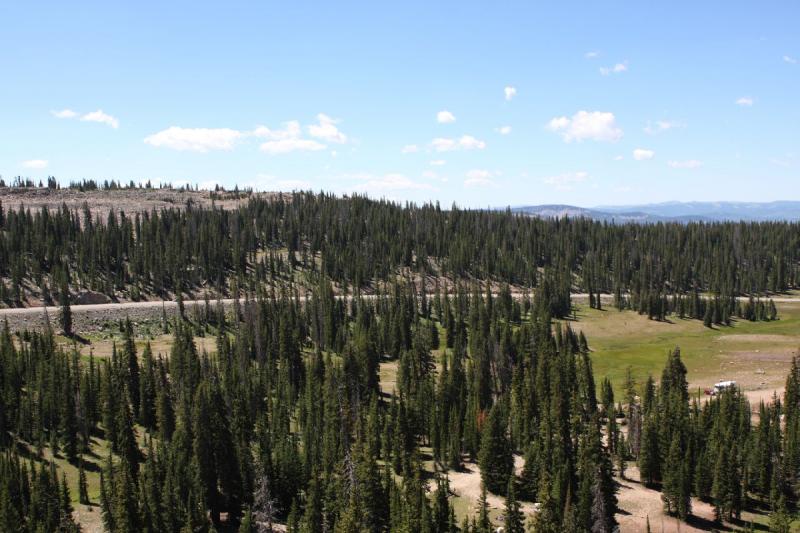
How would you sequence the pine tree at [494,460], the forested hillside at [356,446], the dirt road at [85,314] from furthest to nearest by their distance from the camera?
the dirt road at [85,314] < the pine tree at [494,460] < the forested hillside at [356,446]

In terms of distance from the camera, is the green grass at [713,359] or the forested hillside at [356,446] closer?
the forested hillside at [356,446]

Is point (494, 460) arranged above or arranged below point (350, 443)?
above

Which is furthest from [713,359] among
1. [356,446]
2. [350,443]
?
[356,446]

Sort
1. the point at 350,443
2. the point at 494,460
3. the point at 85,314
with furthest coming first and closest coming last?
the point at 85,314 → the point at 350,443 → the point at 494,460

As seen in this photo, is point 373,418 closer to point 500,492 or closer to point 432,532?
point 500,492

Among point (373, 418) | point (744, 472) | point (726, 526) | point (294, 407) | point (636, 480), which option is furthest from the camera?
point (294, 407)

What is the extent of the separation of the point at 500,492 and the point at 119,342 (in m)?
116

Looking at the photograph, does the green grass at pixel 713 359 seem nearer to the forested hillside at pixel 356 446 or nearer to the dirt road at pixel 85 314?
the forested hillside at pixel 356 446

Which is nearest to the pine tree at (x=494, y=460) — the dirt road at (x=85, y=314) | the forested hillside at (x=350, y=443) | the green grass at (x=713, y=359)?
the forested hillside at (x=350, y=443)

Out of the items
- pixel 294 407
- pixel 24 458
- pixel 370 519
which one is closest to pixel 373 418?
pixel 294 407

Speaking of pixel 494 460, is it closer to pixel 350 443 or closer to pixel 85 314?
pixel 350 443

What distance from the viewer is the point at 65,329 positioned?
→ 171500 millimetres

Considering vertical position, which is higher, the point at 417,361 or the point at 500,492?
the point at 417,361

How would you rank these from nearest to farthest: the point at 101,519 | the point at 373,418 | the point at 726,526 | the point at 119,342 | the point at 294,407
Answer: the point at 101,519 → the point at 726,526 → the point at 373,418 → the point at 294,407 → the point at 119,342
